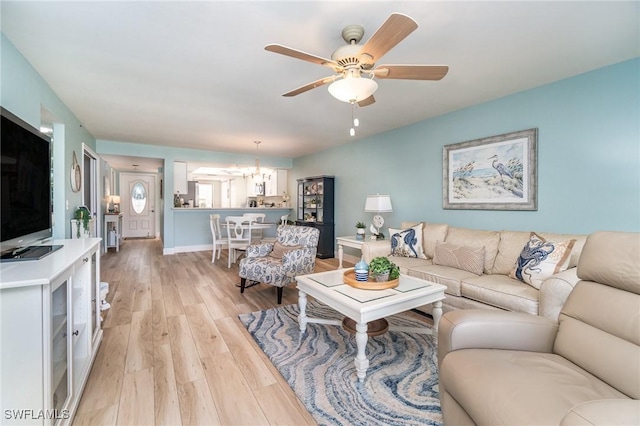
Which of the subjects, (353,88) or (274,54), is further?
(274,54)

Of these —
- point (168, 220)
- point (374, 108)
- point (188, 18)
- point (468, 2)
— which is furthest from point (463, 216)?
point (168, 220)

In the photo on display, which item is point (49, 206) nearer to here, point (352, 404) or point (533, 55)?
point (352, 404)

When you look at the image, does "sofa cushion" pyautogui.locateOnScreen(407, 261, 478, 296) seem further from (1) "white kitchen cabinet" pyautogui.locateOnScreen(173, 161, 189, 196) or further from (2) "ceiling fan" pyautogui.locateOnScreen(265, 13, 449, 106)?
(1) "white kitchen cabinet" pyautogui.locateOnScreen(173, 161, 189, 196)

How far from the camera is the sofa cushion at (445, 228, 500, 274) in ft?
9.74

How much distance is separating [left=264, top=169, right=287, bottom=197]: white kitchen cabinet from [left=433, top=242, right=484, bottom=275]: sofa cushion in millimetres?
5146

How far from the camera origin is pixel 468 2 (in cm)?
170

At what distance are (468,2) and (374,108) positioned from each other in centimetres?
192

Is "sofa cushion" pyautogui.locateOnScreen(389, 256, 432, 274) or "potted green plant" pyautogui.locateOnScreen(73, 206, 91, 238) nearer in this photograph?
"sofa cushion" pyautogui.locateOnScreen(389, 256, 432, 274)

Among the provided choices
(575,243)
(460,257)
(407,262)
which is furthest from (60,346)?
(575,243)

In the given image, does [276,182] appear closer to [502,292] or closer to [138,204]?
[138,204]

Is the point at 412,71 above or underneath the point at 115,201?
above

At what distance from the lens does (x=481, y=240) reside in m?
3.12

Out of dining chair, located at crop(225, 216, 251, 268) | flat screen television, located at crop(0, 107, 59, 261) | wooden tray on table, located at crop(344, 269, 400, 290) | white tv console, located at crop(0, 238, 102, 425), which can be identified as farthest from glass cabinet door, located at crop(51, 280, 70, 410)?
dining chair, located at crop(225, 216, 251, 268)

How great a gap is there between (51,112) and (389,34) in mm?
3423
